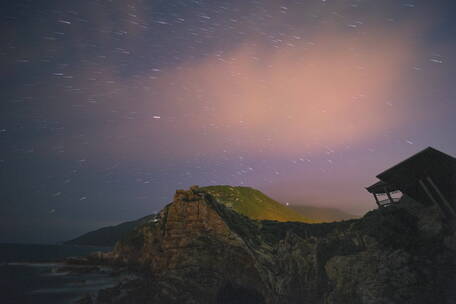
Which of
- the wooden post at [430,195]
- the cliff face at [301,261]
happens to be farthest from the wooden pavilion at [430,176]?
the cliff face at [301,261]

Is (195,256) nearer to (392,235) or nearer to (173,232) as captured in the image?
(173,232)

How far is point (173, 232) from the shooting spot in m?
44.6

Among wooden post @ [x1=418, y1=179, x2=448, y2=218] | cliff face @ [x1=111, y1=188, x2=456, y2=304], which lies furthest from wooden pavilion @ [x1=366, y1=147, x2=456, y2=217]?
cliff face @ [x1=111, y1=188, x2=456, y2=304]

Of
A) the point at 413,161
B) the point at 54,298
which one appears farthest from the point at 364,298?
the point at 54,298

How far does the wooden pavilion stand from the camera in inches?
640

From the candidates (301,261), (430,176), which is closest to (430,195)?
(430,176)

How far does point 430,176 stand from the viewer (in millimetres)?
17531

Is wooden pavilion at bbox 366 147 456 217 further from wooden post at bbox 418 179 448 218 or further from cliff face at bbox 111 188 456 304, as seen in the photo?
cliff face at bbox 111 188 456 304

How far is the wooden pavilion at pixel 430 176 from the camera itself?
16266mm

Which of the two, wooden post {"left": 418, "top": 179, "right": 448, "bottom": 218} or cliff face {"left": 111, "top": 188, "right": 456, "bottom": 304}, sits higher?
wooden post {"left": 418, "top": 179, "right": 448, "bottom": 218}

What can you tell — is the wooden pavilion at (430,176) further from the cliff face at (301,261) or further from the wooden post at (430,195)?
the cliff face at (301,261)

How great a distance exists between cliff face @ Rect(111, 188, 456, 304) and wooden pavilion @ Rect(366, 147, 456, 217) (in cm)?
178

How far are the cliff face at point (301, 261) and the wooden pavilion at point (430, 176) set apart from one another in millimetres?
1785

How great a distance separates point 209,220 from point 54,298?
31.1 m
